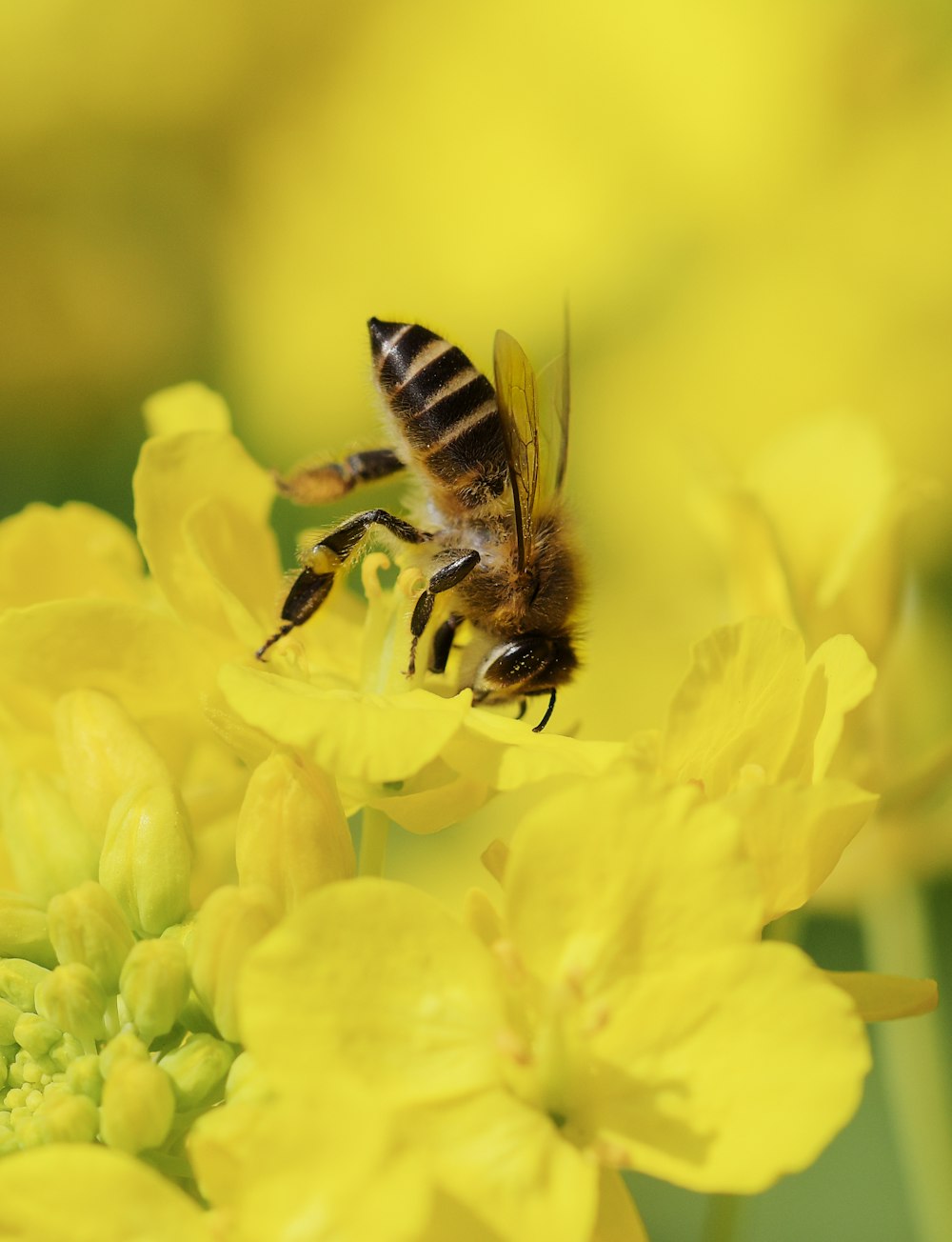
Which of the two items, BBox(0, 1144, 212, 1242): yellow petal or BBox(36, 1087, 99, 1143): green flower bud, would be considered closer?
BBox(0, 1144, 212, 1242): yellow petal

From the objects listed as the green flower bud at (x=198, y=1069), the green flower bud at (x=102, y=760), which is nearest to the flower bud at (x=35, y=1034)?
the green flower bud at (x=198, y=1069)

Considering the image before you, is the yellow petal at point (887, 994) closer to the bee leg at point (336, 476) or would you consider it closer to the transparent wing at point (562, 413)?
the transparent wing at point (562, 413)

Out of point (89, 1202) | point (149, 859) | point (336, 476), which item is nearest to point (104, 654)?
point (149, 859)

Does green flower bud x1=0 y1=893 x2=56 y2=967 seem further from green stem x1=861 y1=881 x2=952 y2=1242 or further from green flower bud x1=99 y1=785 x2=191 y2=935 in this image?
green stem x1=861 y1=881 x2=952 y2=1242

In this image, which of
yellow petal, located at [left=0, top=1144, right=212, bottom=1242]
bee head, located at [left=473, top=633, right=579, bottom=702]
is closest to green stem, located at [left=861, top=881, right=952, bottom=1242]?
bee head, located at [left=473, top=633, right=579, bottom=702]

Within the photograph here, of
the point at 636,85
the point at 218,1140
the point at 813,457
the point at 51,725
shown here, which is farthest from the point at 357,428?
the point at 218,1140

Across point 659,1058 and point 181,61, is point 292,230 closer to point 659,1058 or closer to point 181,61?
point 181,61
